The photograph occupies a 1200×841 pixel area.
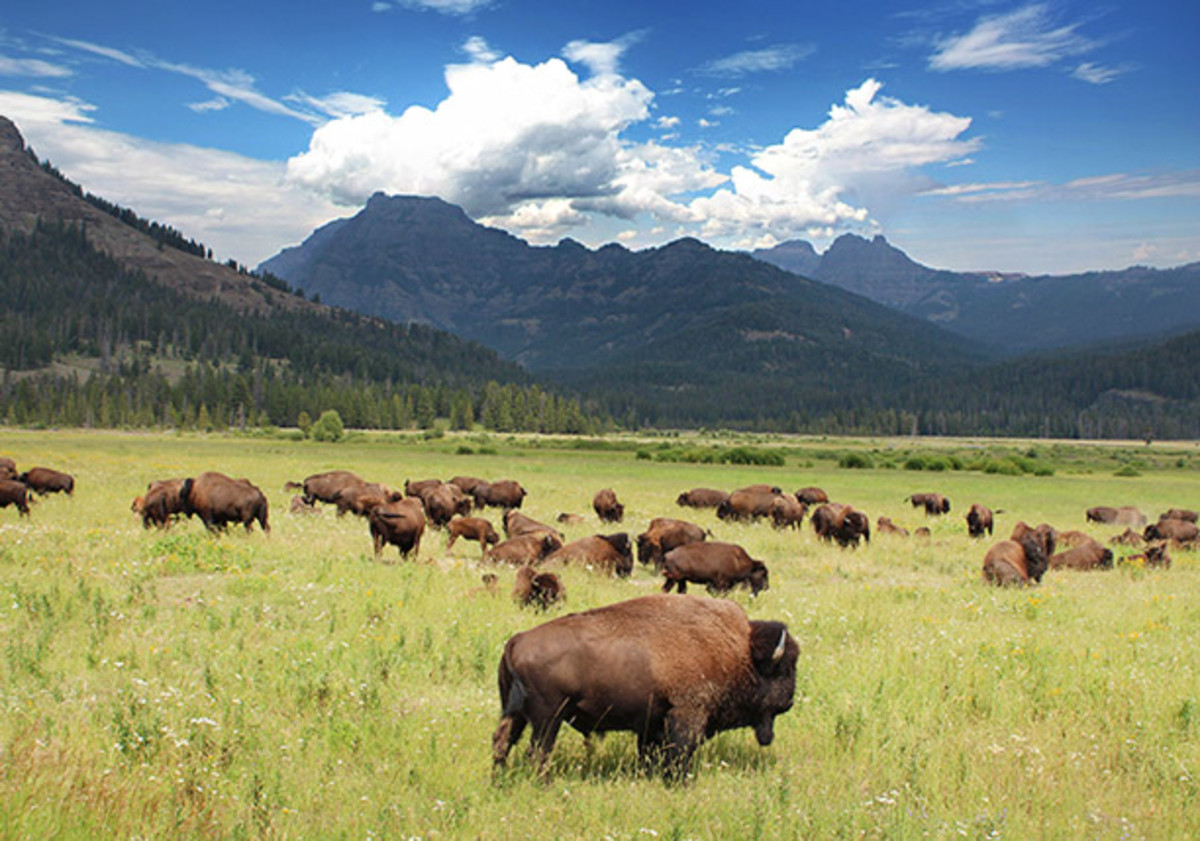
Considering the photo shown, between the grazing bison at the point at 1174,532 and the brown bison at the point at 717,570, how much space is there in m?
20.0

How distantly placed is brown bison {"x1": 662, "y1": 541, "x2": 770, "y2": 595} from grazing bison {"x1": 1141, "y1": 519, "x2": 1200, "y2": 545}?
65.5 feet

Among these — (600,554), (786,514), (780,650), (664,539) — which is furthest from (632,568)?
(786,514)

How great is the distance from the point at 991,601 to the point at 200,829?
48.0ft

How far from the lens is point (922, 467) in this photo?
78.7 m

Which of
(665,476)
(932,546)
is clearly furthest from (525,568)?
(665,476)

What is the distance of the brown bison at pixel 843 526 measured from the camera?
24.2 meters

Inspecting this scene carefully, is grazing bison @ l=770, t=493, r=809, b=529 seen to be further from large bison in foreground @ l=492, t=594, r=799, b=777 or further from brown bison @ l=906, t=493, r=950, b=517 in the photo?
large bison in foreground @ l=492, t=594, r=799, b=777

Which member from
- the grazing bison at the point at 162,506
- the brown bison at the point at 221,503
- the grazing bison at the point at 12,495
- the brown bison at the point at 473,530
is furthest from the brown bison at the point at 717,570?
the grazing bison at the point at 12,495

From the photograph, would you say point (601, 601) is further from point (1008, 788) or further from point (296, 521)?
point (296, 521)

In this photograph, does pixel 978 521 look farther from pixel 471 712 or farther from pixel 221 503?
pixel 471 712

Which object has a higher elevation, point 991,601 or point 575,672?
point 575,672

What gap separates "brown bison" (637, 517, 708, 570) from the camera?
19877mm

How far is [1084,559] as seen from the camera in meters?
21.8

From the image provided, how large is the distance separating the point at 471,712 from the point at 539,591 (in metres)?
5.54
